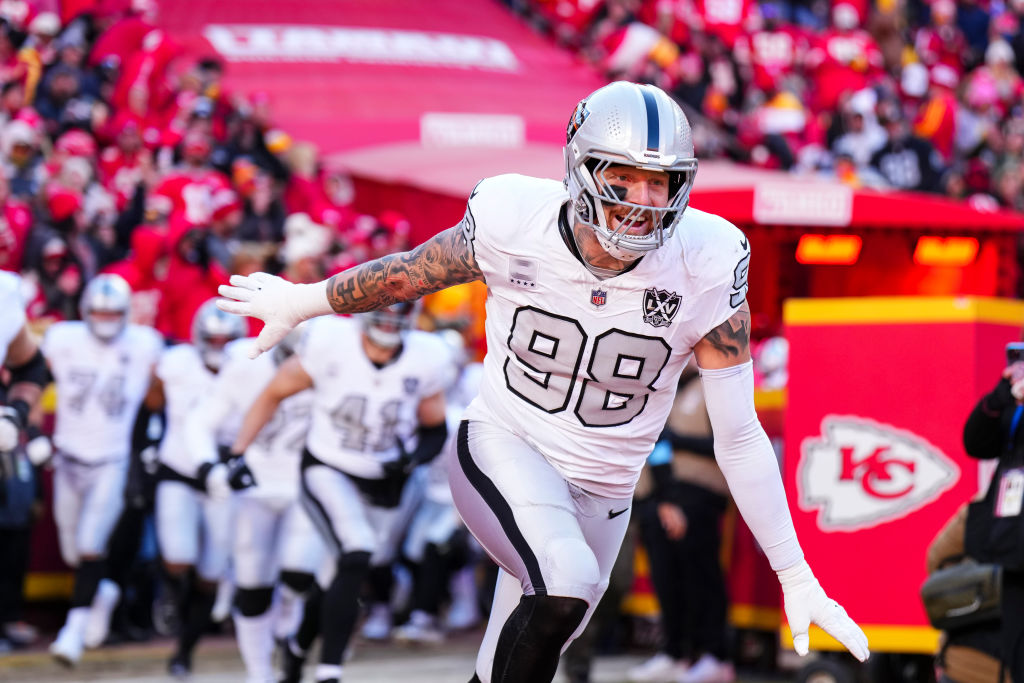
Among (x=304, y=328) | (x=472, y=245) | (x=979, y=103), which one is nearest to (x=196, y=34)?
(x=979, y=103)

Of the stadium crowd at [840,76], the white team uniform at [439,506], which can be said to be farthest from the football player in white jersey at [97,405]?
the stadium crowd at [840,76]

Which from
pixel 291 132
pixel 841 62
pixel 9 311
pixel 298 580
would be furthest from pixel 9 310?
pixel 841 62

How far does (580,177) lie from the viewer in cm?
434

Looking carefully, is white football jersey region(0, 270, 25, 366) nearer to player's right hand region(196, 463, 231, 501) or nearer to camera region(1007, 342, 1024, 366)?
player's right hand region(196, 463, 231, 501)

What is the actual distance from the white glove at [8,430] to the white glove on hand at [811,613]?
2774 millimetres

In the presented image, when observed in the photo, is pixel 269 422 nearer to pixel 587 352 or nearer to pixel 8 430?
pixel 8 430

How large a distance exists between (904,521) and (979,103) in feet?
44.1

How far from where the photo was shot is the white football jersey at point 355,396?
732 cm

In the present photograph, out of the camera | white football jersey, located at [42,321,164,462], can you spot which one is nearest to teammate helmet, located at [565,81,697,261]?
the camera

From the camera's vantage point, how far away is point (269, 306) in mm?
4844

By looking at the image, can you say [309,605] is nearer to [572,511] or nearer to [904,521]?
[904,521]

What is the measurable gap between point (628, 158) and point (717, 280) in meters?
0.44

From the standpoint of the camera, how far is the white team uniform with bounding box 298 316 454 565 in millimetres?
7184

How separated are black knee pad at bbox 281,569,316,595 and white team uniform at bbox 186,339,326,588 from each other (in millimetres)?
23
